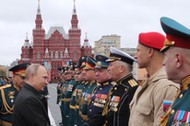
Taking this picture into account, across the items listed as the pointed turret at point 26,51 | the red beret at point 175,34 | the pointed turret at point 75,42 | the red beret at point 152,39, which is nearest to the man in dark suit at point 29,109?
the red beret at point 152,39

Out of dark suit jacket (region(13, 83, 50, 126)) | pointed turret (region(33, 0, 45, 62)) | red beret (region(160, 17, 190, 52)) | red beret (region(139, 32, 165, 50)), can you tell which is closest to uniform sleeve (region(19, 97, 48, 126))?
dark suit jacket (region(13, 83, 50, 126))

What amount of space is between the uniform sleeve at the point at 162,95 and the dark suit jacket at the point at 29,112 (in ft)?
4.63

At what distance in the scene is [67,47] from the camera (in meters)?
89.1

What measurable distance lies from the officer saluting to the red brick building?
82.2 metres

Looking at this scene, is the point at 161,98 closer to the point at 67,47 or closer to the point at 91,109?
the point at 91,109

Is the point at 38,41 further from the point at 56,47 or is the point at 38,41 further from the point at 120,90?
the point at 120,90

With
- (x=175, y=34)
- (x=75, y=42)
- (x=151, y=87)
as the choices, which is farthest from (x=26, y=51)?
(x=175, y=34)

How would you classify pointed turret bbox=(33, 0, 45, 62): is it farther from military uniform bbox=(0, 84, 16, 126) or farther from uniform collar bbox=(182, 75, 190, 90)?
uniform collar bbox=(182, 75, 190, 90)

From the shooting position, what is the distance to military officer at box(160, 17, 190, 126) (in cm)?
239

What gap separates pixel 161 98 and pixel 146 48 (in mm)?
634

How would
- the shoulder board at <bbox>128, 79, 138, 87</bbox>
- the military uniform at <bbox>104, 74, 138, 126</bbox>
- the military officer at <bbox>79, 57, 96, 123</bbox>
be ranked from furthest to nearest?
the military officer at <bbox>79, 57, 96, 123</bbox>
the shoulder board at <bbox>128, 79, 138, 87</bbox>
the military uniform at <bbox>104, 74, 138, 126</bbox>

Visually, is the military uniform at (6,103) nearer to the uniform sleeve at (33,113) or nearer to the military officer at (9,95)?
the military officer at (9,95)

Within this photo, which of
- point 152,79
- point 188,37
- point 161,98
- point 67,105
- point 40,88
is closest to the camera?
point 188,37

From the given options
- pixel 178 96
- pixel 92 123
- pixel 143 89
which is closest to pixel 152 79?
pixel 143 89
